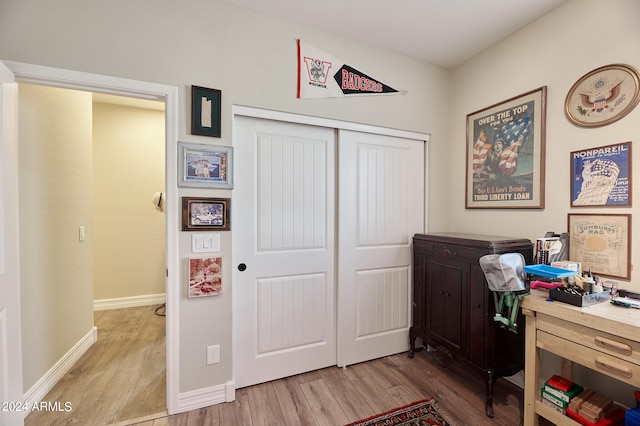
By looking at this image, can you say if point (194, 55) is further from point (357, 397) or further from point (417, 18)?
point (357, 397)

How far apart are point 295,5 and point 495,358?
274cm

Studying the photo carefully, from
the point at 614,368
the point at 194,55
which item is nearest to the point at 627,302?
the point at 614,368

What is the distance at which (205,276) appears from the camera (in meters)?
1.81

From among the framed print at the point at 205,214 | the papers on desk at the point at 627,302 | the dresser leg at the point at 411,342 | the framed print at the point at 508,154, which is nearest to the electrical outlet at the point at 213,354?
the framed print at the point at 205,214

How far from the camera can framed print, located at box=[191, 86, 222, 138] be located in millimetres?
1766

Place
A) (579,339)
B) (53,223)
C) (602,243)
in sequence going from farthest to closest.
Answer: (53,223), (602,243), (579,339)

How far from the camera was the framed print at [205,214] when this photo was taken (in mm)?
1755

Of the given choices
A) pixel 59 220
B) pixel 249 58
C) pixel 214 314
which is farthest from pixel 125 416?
pixel 249 58

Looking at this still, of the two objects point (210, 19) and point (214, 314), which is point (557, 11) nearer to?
point (210, 19)

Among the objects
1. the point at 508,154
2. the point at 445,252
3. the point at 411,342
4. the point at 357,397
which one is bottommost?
the point at 357,397

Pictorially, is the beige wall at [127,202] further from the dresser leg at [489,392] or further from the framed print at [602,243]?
the framed print at [602,243]

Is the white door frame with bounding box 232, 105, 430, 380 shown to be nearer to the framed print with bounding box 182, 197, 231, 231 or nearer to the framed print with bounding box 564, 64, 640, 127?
the framed print with bounding box 182, 197, 231, 231

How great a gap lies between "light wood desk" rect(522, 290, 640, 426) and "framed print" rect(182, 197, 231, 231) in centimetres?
190

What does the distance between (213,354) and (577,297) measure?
2125 millimetres
